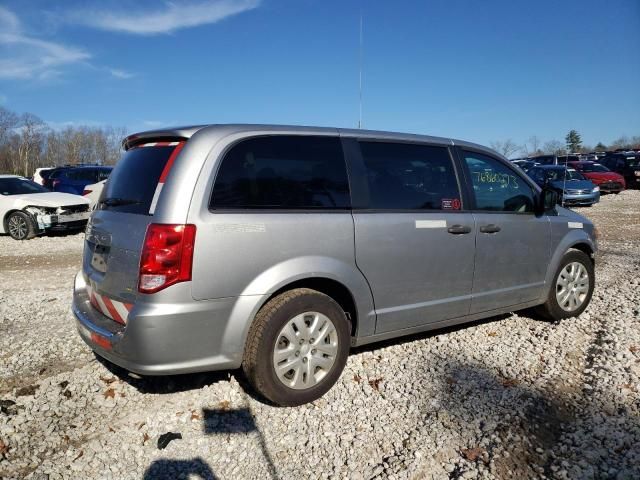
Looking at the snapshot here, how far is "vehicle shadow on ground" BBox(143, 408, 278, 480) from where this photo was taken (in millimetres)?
2566

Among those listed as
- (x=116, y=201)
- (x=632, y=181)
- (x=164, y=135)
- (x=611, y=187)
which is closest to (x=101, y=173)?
(x=116, y=201)

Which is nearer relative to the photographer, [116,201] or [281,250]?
[281,250]

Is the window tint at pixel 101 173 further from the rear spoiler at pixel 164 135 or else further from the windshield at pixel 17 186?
the rear spoiler at pixel 164 135

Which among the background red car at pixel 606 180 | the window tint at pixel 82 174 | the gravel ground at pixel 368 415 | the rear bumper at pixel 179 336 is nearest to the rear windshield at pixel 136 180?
the rear bumper at pixel 179 336

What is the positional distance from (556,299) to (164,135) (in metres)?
4.04

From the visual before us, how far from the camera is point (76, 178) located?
14.9 metres

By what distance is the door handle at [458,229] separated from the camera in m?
3.86

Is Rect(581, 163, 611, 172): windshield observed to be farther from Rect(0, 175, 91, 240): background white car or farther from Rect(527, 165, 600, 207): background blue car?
Rect(0, 175, 91, 240): background white car

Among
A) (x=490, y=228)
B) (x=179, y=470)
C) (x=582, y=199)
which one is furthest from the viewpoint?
(x=582, y=199)

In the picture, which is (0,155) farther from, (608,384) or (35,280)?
(608,384)

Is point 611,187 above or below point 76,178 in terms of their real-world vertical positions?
below

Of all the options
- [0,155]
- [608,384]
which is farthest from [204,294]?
[0,155]

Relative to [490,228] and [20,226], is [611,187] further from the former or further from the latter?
[20,226]

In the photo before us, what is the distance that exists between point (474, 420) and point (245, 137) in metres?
2.37
